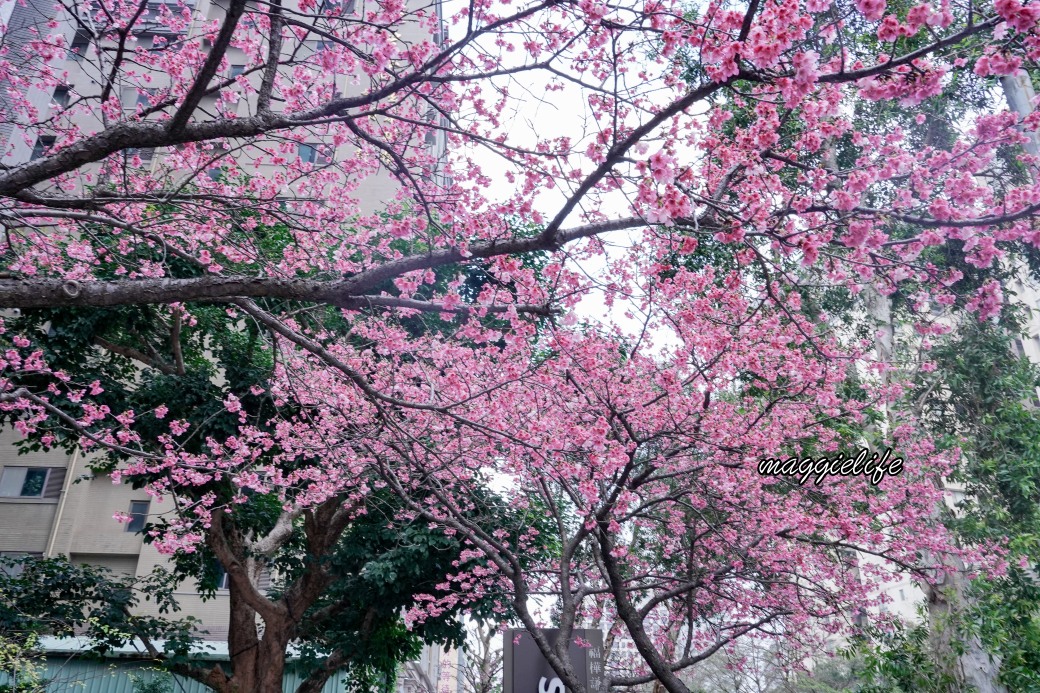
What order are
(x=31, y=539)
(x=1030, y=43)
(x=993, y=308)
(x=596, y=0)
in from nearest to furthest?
(x=1030, y=43) → (x=596, y=0) → (x=993, y=308) → (x=31, y=539)

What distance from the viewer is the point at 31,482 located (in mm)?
18469

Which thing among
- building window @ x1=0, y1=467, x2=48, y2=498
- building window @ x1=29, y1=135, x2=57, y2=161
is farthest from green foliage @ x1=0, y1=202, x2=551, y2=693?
building window @ x1=0, y1=467, x2=48, y2=498

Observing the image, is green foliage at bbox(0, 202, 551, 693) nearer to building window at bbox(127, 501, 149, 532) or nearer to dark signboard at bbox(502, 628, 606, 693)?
dark signboard at bbox(502, 628, 606, 693)

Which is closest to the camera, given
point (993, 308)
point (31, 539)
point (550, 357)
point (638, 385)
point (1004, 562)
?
point (993, 308)

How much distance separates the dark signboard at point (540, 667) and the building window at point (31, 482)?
1697 cm

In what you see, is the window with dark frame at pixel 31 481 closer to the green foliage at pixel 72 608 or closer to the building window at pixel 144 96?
the green foliage at pixel 72 608

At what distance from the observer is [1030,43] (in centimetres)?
287

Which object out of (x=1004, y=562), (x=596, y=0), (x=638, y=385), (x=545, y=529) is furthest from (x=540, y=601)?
(x=596, y=0)

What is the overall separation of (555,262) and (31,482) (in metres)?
19.6

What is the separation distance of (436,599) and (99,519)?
13845mm

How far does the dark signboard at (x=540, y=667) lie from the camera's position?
656 centimetres

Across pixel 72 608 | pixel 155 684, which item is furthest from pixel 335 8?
pixel 155 684

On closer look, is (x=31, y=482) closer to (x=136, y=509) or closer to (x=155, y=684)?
(x=136, y=509)

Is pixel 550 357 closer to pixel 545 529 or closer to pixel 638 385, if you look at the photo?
pixel 638 385
